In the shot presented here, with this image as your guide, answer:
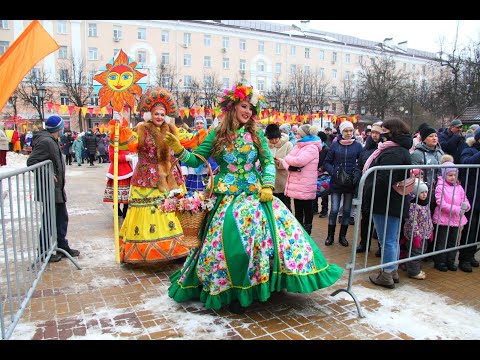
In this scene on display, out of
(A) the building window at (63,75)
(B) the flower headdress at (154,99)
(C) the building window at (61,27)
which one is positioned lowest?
(B) the flower headdress at (154,99)

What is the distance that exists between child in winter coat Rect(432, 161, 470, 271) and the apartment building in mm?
35389

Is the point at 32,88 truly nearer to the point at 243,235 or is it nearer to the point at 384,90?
the point at 384,90

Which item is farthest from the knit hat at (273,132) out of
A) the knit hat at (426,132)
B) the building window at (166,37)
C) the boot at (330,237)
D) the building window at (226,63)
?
the building window at (226,63)

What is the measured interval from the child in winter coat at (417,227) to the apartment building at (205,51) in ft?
117

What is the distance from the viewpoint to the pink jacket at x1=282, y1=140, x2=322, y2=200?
6.11 metres

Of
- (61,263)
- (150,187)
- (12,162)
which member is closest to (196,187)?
(150,187)

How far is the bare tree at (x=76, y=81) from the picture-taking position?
1560 inches

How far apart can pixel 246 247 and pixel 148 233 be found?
191cm

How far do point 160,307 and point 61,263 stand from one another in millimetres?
2031

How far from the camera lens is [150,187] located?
5.09 meters

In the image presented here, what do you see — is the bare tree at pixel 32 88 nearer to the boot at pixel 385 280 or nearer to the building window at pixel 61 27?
the building window at pixel 61 27

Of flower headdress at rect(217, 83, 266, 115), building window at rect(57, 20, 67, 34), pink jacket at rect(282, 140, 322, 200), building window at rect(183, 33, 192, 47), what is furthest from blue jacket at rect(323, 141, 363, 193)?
building window at rect(183, 33, 192, 47)

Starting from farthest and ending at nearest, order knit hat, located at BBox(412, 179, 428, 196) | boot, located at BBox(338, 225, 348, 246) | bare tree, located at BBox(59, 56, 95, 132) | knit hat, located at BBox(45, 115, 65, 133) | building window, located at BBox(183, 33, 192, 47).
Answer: building window, located at BBox(183, 33, 192, 47) < bare tree, located at BBox(59, 56, 95, 132) < boot, located at BBox(338, 225, 348, 246) < knit hat, located at BBox(45, 115, 65, 133) < knit hat, located at BBox(412, 179, 428, 196)

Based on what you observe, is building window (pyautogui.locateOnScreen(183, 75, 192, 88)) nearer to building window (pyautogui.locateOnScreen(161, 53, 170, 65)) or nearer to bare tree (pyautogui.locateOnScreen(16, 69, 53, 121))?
building window (pyautogui.locateOnScreen(161, 53, 170, 65))
